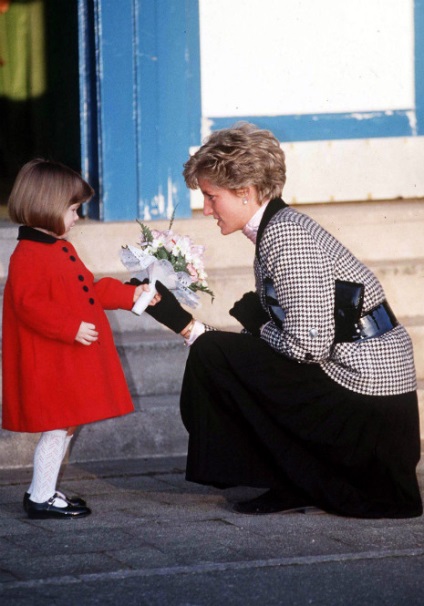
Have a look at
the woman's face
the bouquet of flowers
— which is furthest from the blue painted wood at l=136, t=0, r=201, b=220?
the woman's face

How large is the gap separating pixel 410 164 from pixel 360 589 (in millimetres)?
4076

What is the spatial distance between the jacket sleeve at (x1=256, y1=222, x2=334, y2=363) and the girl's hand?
2.28 ft

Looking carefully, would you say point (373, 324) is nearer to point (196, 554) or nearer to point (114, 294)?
point (114, 294)

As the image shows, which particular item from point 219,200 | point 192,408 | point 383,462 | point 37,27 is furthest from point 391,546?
point 37,27

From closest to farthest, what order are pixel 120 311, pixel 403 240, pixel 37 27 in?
pixel 120 311 → pixel 403 240 → pixel 37 27

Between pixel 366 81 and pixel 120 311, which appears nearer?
pixel 120 311

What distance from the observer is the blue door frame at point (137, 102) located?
7281mm

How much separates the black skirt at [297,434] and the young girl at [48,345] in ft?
1.34

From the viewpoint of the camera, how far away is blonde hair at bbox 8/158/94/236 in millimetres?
5074

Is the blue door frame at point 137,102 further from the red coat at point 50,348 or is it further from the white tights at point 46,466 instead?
the white tights at point 46,466

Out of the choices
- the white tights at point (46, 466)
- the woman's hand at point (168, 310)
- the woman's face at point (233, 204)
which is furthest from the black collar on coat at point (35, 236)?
the white tights at point (46, 466)

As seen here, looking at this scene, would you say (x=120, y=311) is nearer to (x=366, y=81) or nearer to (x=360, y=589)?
(x=366, y=81)

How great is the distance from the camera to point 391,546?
4.68 meters

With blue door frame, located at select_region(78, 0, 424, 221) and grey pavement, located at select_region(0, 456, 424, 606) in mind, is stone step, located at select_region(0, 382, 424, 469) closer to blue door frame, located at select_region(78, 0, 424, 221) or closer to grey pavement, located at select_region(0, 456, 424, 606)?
grey pavement, located at select_region(0, 456, 424, 606)
